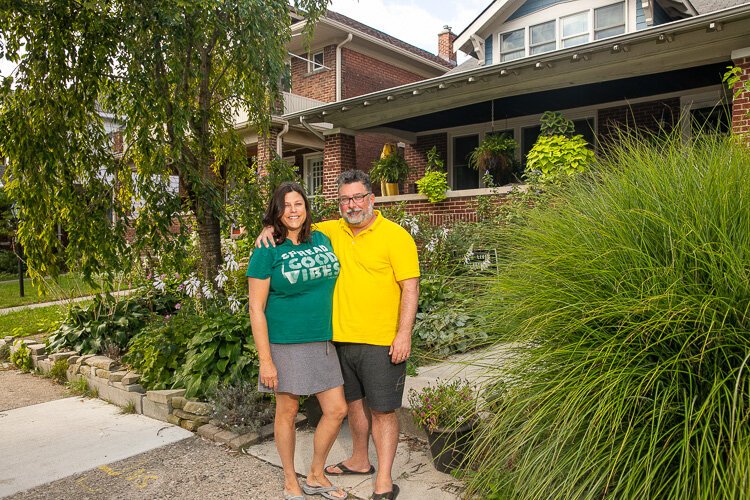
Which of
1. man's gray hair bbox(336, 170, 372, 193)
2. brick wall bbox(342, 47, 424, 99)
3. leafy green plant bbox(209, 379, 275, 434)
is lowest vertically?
leafy green plant bbox(209, 379, 275, 434)

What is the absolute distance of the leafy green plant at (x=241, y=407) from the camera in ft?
13.9

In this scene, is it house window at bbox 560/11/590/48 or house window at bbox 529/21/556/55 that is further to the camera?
house window at bbox 529/21/556/55

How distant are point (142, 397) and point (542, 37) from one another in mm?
11298

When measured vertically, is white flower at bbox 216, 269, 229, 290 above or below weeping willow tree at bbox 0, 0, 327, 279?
below

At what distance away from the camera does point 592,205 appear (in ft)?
9.68

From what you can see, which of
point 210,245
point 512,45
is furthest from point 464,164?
point 210,245

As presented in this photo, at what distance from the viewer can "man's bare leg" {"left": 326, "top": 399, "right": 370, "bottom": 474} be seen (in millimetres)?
3281

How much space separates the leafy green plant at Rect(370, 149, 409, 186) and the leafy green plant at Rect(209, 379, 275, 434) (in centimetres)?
745

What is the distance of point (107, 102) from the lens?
6.09m

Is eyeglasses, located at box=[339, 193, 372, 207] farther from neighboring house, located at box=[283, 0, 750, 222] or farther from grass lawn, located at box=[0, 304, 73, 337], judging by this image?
grass lawn, located at box=[0, 304, 73, 337]

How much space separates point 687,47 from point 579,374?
270 inches

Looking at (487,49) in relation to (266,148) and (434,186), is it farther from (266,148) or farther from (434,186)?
(266,148)

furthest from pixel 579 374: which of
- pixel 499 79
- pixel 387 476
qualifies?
pixel 499 79

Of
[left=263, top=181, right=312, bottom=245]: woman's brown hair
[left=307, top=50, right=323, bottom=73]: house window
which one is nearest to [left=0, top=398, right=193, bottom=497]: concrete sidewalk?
[left=263, top=181, right=312, bottom=245]: woman's brown hair
